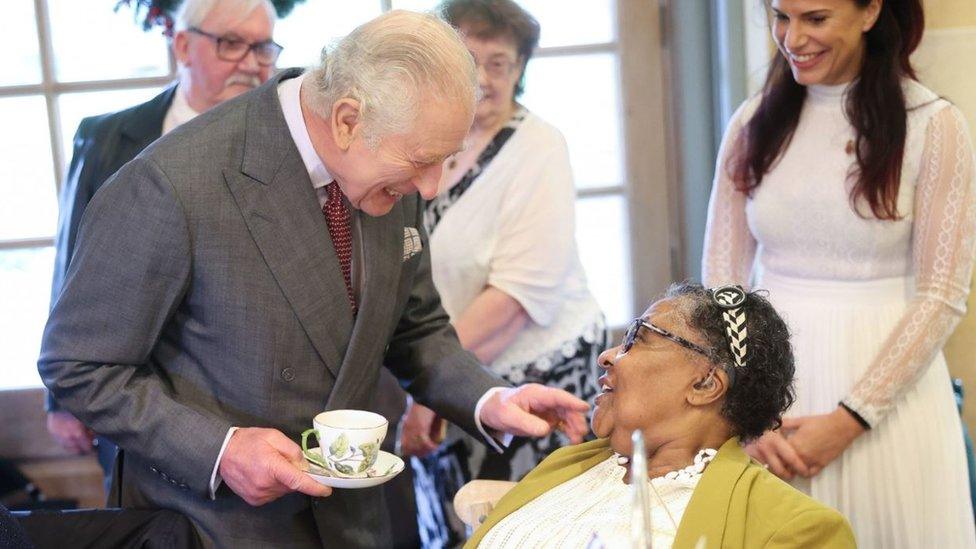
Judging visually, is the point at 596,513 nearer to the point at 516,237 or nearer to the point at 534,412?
the point at 534,412

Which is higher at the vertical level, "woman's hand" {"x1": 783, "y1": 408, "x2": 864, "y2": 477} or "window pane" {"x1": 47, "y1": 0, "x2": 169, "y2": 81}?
"window pane" {"x1": 47, "y1": 0, "x2": 169, "y2": 81}

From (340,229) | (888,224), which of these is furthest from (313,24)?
(888,224)

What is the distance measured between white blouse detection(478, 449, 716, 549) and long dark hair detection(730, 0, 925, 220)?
0.72 metres

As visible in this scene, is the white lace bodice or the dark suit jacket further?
the dark suit jacket

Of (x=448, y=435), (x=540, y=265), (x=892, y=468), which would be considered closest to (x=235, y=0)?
(x=540, y=265)

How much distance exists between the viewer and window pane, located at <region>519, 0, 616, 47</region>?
3744mm

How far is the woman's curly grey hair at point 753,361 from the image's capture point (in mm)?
2029

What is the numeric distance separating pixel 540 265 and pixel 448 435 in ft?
1.51

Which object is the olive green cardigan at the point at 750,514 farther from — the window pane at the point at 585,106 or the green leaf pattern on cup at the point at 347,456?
the window pane at the point at 585,106

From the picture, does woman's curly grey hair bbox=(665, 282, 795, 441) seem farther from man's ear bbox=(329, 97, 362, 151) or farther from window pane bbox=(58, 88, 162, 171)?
window pane bbox=(58, 88, 162, 171)

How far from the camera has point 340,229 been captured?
2125 mm

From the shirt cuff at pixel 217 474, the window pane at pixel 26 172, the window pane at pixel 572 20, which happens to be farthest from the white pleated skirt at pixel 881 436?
the window pane at pixel 26 172

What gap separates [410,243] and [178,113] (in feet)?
3.62

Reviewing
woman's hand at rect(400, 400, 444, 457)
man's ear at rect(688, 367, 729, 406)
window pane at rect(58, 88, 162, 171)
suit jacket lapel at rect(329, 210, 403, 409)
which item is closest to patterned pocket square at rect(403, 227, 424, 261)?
suit jacket lapel at rect(329, 210, 403, 409)
